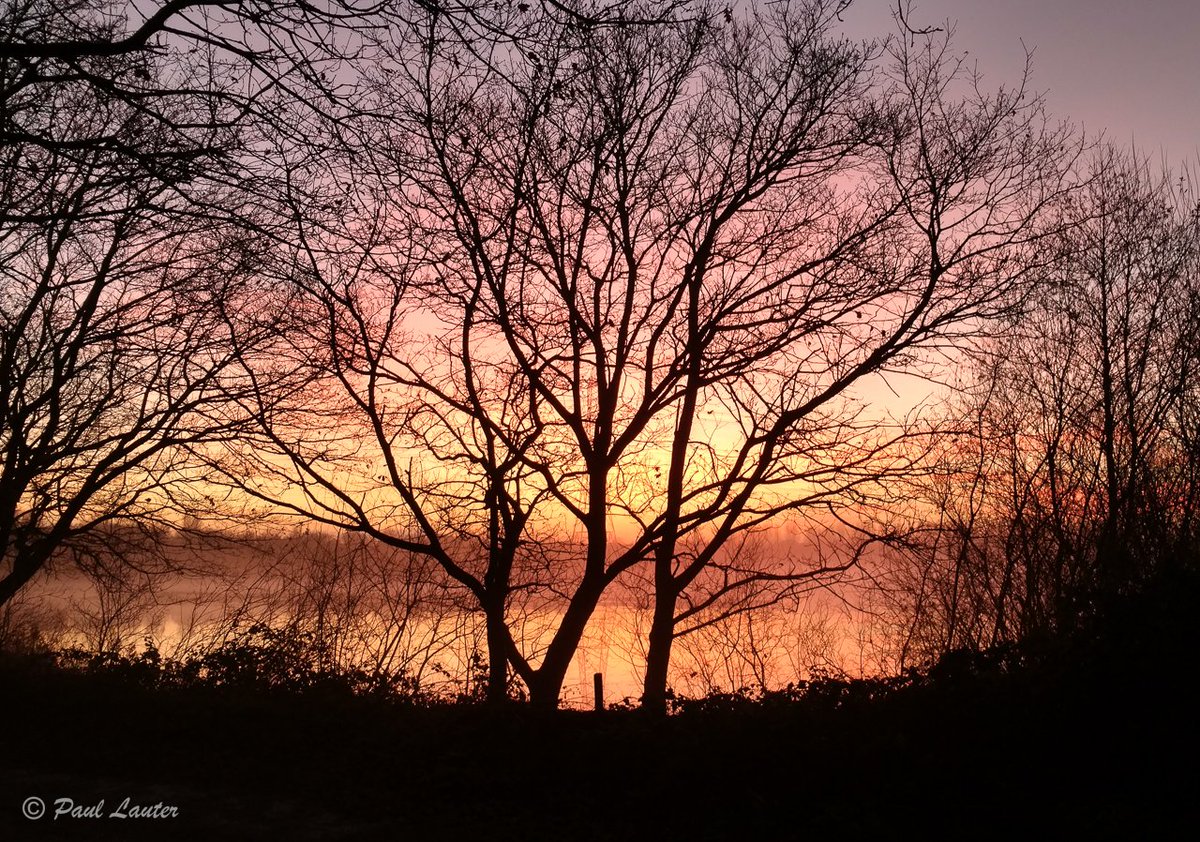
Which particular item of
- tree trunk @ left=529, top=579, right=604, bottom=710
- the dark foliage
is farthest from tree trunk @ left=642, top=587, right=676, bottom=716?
the dark foliage

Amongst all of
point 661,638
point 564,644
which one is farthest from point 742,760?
point 661,638

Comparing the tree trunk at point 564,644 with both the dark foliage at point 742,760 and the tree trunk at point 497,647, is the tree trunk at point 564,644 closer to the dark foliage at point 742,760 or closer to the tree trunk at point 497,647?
the tree trunk at point 497,647

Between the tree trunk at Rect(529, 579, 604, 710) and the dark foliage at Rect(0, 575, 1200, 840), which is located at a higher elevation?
the tree trunk at Rect(529, 579, 604, 710)

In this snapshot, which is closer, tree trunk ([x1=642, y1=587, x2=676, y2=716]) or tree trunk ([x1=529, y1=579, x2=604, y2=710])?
tree trunk ([x1=529, y1=579, x2=604, y2=710])

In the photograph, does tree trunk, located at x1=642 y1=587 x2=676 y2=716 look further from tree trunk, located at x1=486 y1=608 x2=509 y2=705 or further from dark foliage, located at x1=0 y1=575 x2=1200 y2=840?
dark foliage, located at x1=0 y1=575 x2=1200 y2=840

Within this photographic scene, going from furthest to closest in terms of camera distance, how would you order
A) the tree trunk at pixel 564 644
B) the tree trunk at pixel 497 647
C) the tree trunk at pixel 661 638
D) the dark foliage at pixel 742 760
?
the tree trunk at pixel 661 638 → the tree trunk at pixel 497 647 → the tree trunk at pixel 564 644 → the dark foliage at pixel 742 760

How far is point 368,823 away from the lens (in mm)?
6559

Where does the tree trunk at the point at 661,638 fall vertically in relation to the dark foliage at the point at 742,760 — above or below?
above

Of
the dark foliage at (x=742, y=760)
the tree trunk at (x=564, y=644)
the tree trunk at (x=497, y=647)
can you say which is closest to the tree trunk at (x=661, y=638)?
the tree trunk at (x=564, y=644)

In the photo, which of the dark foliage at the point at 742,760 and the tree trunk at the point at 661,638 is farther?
the tree trunk at the point at 661,638

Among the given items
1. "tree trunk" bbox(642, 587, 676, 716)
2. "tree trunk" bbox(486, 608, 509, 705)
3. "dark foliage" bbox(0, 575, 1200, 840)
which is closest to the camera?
"dark foliage" bbox(0, 575, 1200, 840)

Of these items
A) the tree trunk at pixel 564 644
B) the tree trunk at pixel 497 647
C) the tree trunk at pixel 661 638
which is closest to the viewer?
the tree trunk at pixel 564 644

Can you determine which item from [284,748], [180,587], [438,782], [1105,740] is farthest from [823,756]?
[180,587]

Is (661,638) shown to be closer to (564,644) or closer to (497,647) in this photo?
(564,644)
